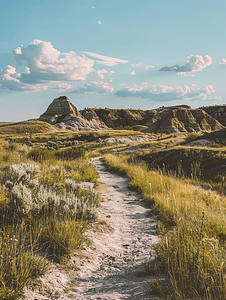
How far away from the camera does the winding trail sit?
9.80 feet

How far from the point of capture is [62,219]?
14.5 ft

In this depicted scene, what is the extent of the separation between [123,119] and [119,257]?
151063 mm

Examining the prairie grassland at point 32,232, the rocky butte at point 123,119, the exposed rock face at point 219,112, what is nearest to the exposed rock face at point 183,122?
the rocky butte at point 123,119

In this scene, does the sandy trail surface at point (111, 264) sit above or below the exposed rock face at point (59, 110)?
below

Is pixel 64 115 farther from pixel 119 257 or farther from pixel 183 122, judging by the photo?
pixel 119 257

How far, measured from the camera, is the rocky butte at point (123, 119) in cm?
9925

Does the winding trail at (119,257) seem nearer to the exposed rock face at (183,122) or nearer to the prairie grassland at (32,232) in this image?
the prairie grassland at (32,232)

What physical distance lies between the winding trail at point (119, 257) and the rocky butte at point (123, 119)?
89427 mm

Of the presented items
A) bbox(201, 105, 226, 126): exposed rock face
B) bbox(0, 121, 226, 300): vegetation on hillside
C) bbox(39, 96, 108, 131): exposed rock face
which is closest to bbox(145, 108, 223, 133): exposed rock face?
bbox(201, 105, 226, 126): exposed rock face

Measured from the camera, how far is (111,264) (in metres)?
3.80

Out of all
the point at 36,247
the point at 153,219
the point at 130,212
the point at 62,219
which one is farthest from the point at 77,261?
the point at 130,212

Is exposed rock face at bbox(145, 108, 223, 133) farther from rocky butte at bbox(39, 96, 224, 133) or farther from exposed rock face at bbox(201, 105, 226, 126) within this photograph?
exposed rock face at bbox(201, 105, 226, 126)

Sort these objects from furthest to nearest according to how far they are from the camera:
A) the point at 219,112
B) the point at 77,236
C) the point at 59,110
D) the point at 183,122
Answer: the point at 219,112 < the point at 59,110 < the point at 183,122 < the point at 77,236

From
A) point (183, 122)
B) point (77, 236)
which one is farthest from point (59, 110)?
point (77, 236)
